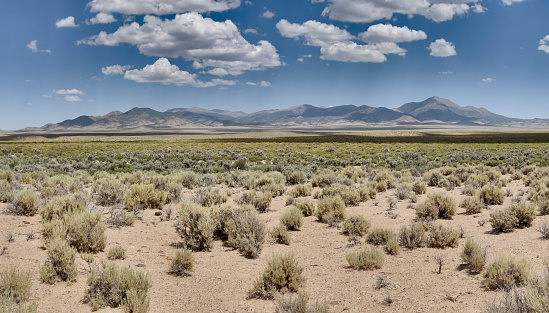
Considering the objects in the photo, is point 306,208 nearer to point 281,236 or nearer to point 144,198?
point 281,236

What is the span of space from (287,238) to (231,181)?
9085mm

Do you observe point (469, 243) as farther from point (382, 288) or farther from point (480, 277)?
point (382, 288)

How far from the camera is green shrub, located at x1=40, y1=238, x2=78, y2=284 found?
5816mm

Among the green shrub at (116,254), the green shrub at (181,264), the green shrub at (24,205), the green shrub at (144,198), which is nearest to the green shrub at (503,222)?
the green shrub at (181,264)

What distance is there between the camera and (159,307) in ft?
17.7

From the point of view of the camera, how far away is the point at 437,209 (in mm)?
10594

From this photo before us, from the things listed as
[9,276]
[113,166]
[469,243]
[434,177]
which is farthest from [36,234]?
[113,166]

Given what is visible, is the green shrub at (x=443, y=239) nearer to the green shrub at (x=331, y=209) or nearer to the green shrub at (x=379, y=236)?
the green shrub at (x=379, y=236)

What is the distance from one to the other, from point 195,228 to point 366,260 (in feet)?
13.6

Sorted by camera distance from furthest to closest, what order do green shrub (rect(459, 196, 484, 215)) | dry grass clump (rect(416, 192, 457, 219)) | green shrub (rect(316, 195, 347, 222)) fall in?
green shrub (rect(459, 196, 484, 215)), green shrub (rect(316, 195, 347, 222)), dry grass clump (rect(416, 192, 457, 219))

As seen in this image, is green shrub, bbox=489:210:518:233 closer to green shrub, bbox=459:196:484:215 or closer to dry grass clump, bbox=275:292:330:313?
green shrub, bbox=459:196:484:215

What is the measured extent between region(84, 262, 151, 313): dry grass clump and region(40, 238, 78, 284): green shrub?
0.55 meters

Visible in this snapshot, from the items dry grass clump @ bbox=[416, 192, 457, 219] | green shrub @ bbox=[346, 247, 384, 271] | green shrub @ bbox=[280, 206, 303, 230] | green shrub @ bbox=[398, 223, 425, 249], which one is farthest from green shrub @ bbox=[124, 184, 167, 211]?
dry grass clump @ bbox=[416, 192, 457, 219]

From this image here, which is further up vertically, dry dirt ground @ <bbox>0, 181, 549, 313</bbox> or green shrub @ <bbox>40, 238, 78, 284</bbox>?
green shrub @ <bbox>40, 238, 78, 284</bbox>
